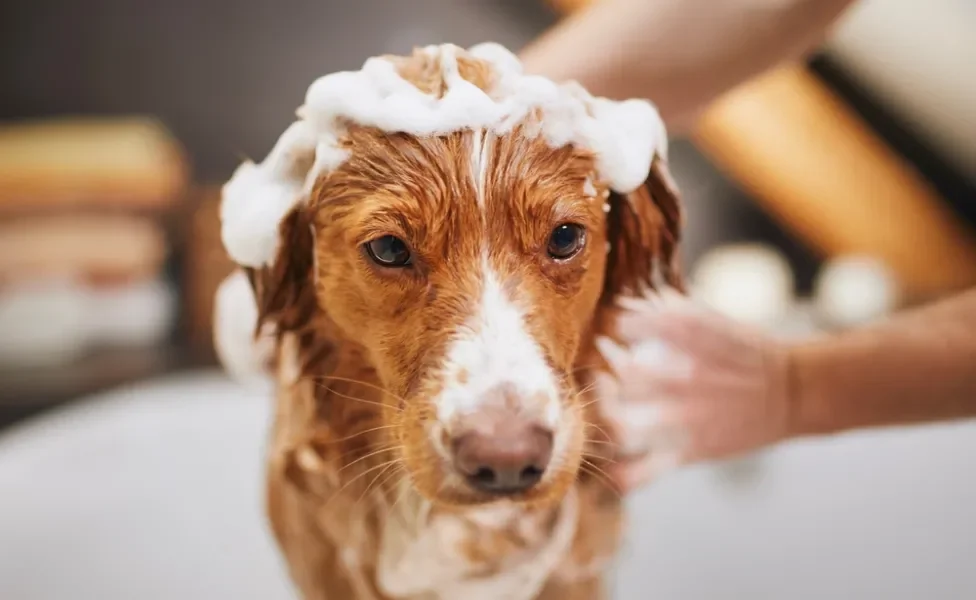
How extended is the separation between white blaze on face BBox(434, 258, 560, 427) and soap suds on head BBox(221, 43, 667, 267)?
6cm

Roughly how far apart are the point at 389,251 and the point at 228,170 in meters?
0.29

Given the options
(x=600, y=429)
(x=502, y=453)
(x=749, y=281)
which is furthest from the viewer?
(x=749, y=281)

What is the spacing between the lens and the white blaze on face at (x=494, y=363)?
295 millimetres

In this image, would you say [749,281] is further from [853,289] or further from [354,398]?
[354,398]

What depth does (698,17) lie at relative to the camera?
39 centimetres

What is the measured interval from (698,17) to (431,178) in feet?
0.59

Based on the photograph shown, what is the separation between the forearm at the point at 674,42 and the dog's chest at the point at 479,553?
213mm

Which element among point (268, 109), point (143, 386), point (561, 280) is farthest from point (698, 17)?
point (143, 386)

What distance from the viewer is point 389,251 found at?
0.33m

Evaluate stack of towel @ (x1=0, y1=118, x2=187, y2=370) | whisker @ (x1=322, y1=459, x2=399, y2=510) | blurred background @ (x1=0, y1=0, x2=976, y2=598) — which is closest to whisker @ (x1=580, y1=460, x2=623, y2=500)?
whisker @ (x1=322, y1=459, x2=399, y2=510)

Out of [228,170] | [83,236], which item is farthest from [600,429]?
[83,236]

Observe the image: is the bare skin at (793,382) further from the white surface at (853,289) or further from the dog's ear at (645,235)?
the white surface at (853,289)

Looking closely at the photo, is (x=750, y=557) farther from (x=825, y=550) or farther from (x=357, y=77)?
(x=357, y=77)

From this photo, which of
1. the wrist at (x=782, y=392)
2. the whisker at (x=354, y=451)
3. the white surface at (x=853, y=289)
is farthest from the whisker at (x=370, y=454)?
the white surface at (x=853, y=289)
